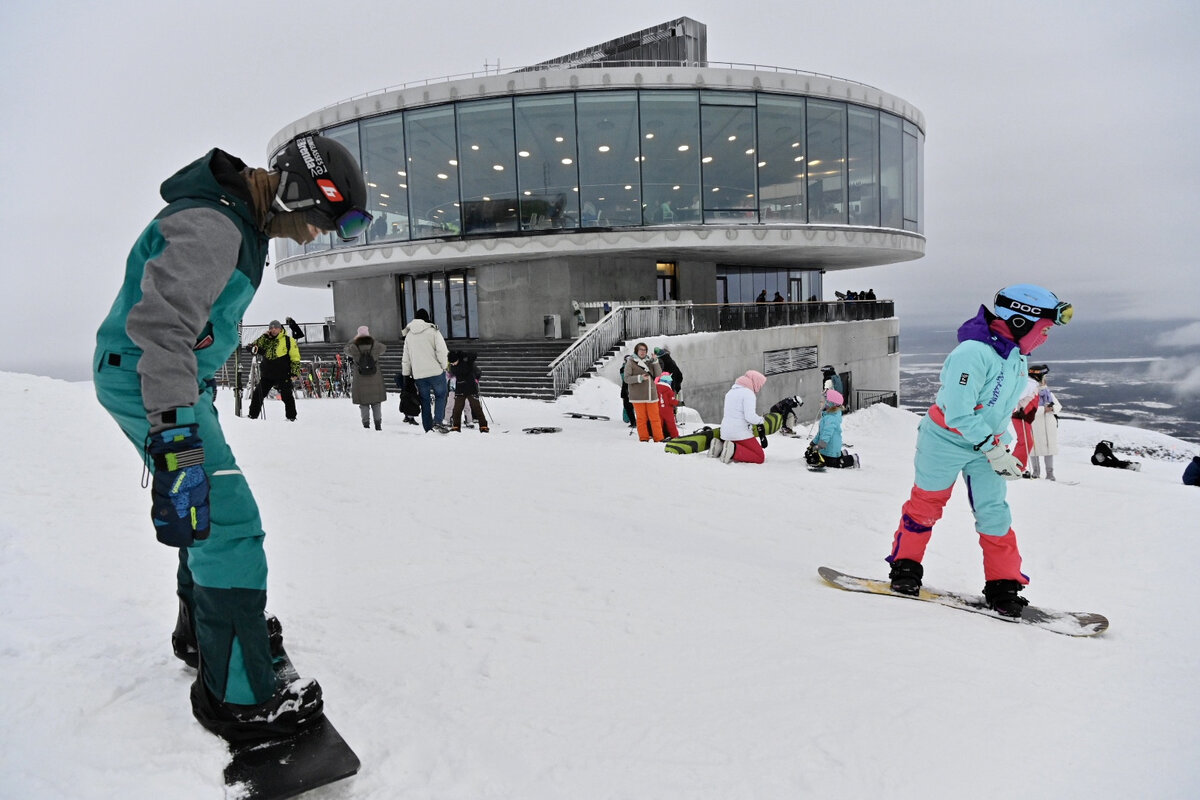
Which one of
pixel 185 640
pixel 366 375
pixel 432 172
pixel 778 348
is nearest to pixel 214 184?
pixel 185 640

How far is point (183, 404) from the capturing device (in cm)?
193

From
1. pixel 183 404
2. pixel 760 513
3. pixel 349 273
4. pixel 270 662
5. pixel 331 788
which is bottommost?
pixel 760 513

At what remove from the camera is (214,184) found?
2.16 metres

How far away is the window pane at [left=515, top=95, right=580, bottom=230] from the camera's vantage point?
25062 mm

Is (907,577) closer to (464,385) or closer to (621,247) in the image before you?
(464,385)

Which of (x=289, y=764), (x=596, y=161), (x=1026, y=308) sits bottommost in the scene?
(x=289, y=764)

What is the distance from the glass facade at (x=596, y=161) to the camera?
25.0 m

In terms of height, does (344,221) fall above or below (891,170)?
below

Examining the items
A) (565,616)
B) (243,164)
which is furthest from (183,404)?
(565,616)

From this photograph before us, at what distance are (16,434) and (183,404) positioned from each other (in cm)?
528

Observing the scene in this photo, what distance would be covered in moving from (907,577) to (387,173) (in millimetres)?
27337

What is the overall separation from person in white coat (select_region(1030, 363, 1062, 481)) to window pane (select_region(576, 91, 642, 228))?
17.0 meters

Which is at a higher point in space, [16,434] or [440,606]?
[16,434]

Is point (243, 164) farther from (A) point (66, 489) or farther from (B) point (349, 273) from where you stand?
(B) point (349, 273)
